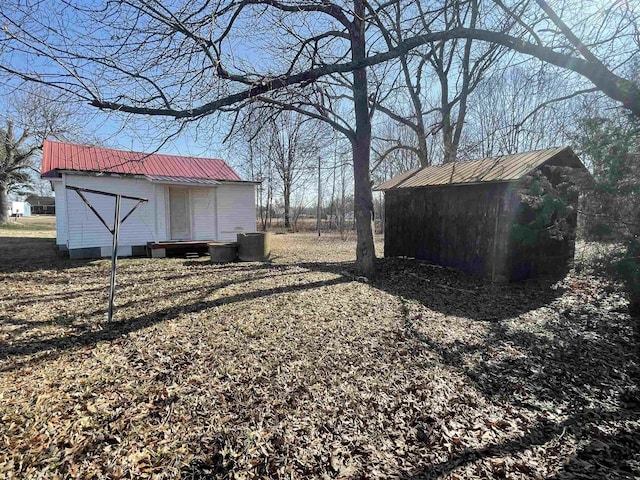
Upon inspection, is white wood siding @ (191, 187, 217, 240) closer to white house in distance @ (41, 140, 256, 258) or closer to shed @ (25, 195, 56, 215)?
white house in distance @ (41, 140, 256, 258)

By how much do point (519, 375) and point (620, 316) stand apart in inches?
131

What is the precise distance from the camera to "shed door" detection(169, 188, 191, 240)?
12320mm

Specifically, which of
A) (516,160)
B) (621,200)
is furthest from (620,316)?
(516,160)

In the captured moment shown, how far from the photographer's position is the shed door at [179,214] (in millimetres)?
12320

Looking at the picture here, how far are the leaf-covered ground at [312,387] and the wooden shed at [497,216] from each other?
4.82ft

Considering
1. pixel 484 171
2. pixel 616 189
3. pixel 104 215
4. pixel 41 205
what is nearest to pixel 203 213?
pixel 104 215

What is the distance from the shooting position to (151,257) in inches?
424

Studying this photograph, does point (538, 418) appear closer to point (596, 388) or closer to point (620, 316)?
point (596, 388)

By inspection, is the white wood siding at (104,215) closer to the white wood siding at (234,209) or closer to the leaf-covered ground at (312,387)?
the white wood siding at (234,209)

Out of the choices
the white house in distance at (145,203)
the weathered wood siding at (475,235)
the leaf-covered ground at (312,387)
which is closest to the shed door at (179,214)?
the white house in distance at (145,203)

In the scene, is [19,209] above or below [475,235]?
above

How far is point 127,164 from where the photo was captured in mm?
11867

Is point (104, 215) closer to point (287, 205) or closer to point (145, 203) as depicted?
point (145, 203)

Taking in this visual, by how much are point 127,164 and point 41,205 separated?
61.8 meters
